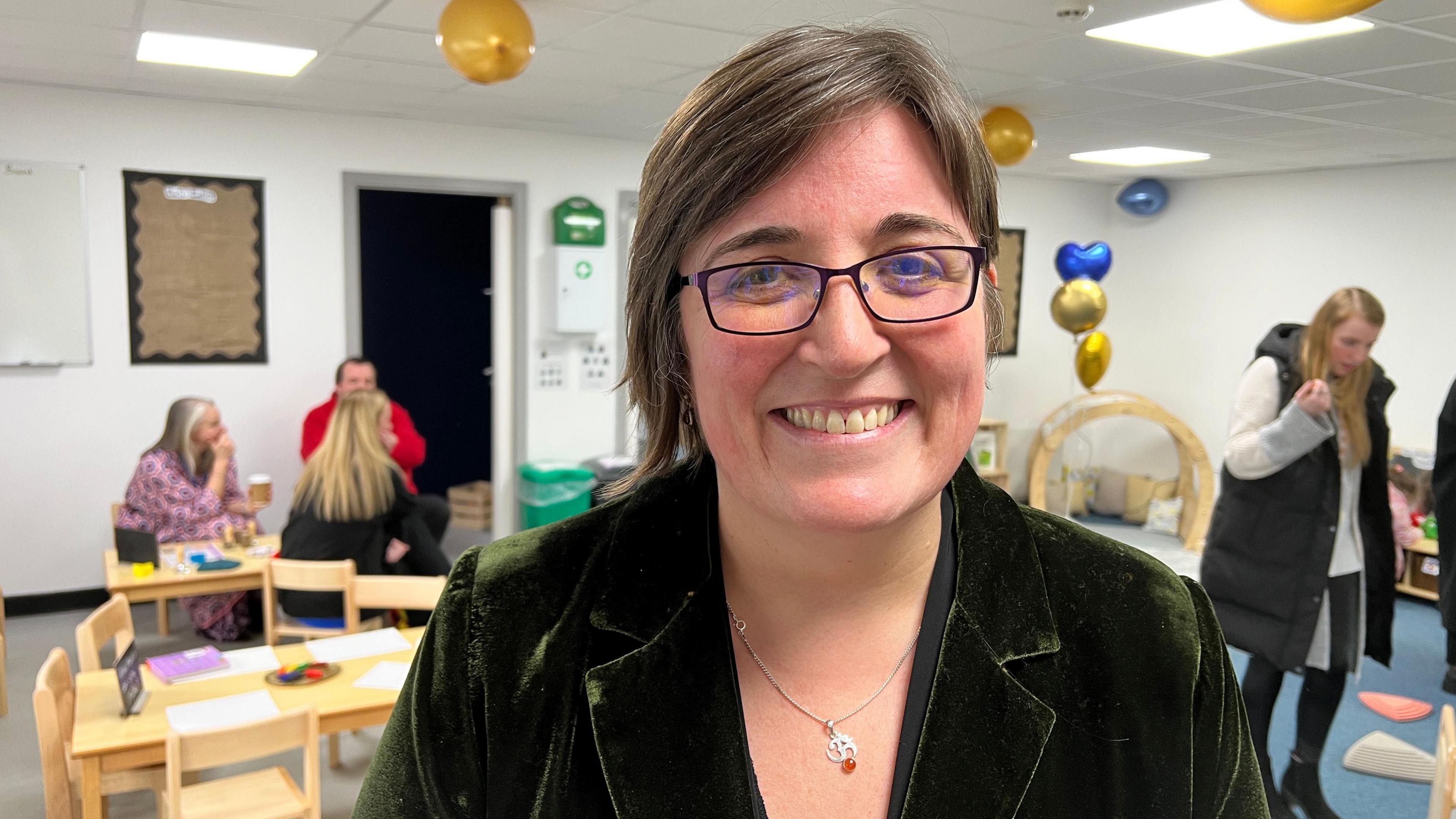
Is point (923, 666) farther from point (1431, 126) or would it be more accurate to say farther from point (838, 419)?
point (1431, 126)

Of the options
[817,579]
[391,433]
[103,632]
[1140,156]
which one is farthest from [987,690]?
[1140,156]

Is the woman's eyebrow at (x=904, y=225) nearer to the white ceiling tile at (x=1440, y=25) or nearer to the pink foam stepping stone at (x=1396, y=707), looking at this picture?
the white ceiling tile at (x=1440, y=25)

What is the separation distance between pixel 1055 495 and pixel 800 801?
8.35 metres

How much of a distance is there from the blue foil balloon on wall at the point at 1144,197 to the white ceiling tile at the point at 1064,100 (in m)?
3.45

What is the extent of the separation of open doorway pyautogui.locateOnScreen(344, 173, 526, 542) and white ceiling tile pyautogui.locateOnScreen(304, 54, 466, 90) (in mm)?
1641

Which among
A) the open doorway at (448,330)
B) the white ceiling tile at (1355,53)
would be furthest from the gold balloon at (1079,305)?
the open doorway at (448,330)

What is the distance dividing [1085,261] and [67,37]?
18.4ft

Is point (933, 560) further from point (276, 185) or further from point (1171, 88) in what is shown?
point (276, 185)

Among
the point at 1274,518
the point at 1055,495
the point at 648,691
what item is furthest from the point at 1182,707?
the point at 1055,495

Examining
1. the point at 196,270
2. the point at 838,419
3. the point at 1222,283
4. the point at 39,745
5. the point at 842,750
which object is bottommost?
the point at 39,745

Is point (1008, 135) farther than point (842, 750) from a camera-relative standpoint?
Yes

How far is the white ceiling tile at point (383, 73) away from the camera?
4656mm

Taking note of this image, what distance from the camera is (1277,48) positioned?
12.9 feet

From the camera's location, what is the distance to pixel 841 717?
1.04m
